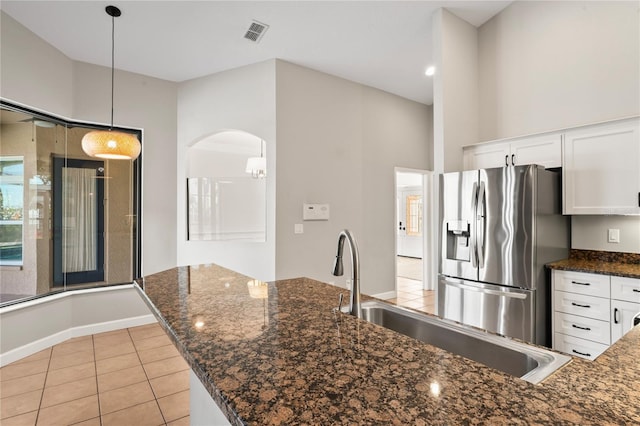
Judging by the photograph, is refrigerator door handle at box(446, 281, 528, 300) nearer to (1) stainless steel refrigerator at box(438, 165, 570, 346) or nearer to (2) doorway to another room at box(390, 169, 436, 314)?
(1) stainless steel refrigerator at box(438, 165, 570, 346)

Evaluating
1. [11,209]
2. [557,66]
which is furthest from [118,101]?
[557,66]

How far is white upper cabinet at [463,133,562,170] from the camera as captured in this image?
9.95 feet

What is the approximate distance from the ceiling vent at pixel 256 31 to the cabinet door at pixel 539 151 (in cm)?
275

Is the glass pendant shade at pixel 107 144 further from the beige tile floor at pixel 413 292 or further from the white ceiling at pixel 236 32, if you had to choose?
the beige tile floor at pixel 413 292

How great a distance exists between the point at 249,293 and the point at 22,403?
237 centimetres

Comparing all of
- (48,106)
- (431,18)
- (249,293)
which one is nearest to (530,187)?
Result: (431,18)

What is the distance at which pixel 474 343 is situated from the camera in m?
1.21

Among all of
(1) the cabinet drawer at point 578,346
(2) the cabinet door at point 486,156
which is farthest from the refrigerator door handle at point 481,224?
(1) the cabinet drawer at point 578,346

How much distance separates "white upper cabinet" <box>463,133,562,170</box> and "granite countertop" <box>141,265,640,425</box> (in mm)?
2314

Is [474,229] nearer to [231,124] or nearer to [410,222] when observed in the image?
[231,124]

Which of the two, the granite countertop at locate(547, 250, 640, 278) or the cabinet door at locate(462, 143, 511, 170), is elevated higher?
the cabinet door at locate(462, 143, 511, 170)

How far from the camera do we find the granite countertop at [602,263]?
2568 mm

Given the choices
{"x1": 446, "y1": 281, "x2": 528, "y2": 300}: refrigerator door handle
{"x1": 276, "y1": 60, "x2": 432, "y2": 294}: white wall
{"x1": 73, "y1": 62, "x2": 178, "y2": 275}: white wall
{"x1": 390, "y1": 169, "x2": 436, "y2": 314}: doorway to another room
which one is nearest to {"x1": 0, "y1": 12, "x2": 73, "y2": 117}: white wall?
{"x1": 73, "y1": 62, "x2": 178, "y2": 275}: white wall

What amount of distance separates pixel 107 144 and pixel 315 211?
2353 millimetres
